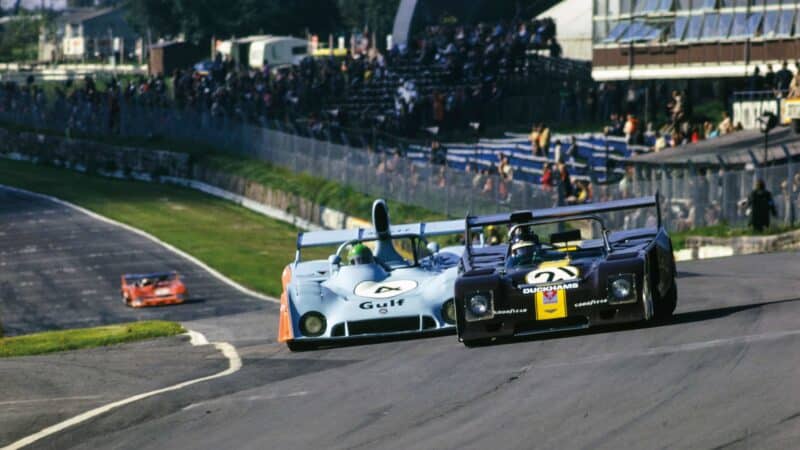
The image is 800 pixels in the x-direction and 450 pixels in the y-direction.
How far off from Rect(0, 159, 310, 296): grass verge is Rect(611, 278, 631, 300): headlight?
83.8 feet

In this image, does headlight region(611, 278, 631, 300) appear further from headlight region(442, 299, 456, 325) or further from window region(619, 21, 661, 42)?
window region(619, 21, 661, 42)

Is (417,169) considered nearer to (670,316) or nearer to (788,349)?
(670,316)

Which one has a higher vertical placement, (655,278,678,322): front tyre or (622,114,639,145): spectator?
(622,114,639,145): spectator

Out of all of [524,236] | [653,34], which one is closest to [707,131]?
[653,34]

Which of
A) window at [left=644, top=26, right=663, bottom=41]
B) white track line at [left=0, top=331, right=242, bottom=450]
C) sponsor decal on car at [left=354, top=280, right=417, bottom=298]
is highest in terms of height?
window at [left=644, top=26, right=663, bottom=41]

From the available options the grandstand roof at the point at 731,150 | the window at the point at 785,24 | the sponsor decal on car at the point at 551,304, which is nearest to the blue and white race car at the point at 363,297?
the sponsor decal on car at the point at 551,304

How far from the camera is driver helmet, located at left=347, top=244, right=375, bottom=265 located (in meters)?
20.1

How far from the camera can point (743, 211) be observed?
34250 millimetres

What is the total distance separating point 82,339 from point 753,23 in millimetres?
32845

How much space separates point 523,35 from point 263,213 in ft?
43.4

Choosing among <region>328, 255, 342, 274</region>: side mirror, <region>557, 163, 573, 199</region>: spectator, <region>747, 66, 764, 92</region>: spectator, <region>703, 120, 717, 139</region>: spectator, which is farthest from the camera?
<region>747, 66, 764, 92</region>: spectator

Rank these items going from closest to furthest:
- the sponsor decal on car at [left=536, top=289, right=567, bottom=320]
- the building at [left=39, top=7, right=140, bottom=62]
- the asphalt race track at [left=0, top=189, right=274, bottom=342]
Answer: the sponsor decal on car at [left=536, top=289, right=567, bottom=320] < the asphalt race track at [left=0, top=189, right=274, bottom=342] < the building at [left=39, top=7, right=140, bottom=62]

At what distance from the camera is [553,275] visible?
1625cm

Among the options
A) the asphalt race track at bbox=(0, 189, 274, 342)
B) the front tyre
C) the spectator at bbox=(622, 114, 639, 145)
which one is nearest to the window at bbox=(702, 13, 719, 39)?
the spectator at bbox=(622, 114, 639, 145)
